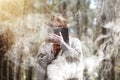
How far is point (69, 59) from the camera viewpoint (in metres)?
3.38

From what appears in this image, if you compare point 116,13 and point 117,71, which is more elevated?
point 116,13

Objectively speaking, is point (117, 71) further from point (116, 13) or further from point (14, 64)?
point (14, 64)

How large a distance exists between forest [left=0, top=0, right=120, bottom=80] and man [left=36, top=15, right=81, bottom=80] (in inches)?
2.2

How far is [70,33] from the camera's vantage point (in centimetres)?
338

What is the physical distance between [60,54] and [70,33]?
0.81ft

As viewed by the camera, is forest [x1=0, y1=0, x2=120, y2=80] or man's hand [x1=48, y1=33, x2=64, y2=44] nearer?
forest [x1=0, y1=0, x2=120, y2=80]

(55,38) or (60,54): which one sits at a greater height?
(55,38)

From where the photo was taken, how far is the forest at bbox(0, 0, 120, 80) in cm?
327

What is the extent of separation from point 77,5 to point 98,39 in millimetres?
415

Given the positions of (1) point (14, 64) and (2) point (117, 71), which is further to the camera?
(1) point (14, 64)

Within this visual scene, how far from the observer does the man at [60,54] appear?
3369 millimetres

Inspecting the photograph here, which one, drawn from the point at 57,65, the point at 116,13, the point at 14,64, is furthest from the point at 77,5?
the point at 14,64

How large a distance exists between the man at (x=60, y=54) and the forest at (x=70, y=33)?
0.18 feet

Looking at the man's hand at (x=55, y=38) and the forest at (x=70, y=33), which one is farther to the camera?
the man's hand at (x=55, y=38)
